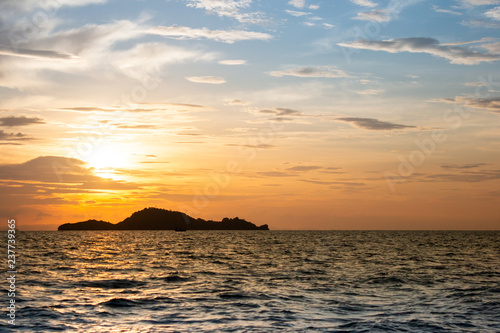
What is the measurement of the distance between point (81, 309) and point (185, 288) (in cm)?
1032

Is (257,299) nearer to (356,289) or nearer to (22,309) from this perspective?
(356,289)

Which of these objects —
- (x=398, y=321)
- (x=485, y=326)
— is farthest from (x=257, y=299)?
(x=485, y=326)

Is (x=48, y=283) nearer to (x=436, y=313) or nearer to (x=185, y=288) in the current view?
(x=185, y=288)

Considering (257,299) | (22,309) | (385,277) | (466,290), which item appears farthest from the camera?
(385,277)

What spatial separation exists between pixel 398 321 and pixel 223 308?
1027 cm

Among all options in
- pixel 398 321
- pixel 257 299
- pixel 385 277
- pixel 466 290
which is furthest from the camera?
pixel 385 277

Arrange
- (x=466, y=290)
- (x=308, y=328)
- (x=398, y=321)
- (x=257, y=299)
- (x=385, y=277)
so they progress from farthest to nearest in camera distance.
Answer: (x=385, y=277) → (x=466, y=290) → (x=257, y=299) → (x=398, y=321) → (x=308, y=328)

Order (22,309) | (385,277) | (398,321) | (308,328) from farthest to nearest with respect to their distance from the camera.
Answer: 1. (385,277)
2. (22,309)
3. (398,321)
4. (308,328)

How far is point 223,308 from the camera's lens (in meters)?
27.5

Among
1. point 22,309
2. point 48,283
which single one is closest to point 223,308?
point 22,309

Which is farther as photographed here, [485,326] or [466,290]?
[466,290]

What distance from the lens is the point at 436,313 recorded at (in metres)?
26.5

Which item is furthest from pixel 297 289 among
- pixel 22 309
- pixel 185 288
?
pixel 22 309

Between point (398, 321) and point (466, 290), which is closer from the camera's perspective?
point (398, 321)
